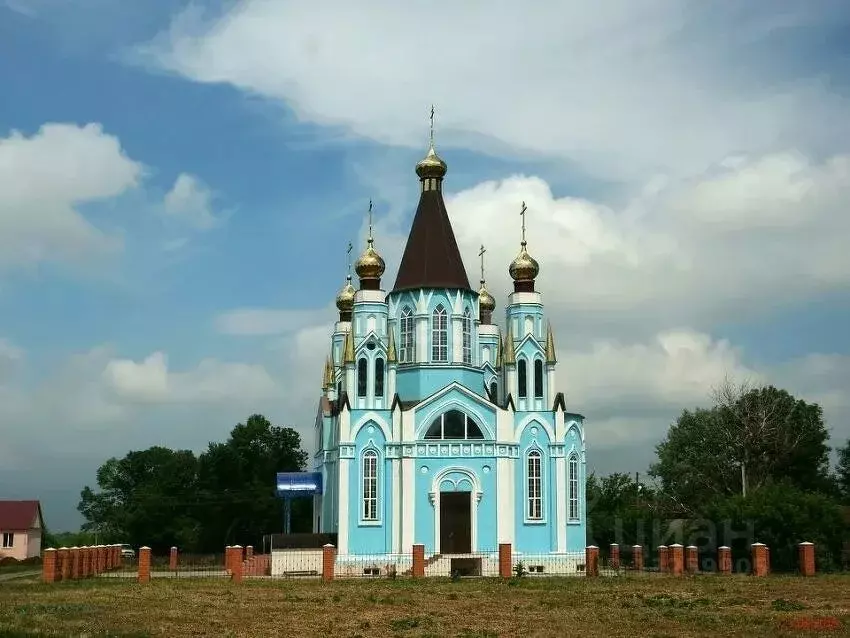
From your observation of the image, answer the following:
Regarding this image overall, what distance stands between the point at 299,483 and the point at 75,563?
15619mm

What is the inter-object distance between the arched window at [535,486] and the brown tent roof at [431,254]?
668cm

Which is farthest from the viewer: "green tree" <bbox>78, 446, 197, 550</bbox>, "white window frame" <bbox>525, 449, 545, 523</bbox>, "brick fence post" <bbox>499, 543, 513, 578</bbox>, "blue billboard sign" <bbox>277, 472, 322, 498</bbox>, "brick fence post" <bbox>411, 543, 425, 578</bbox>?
"green tree" <bbox>78, 446, 197, 550</bbox>

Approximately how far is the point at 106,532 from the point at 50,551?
34715 mm

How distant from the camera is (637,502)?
4869cm

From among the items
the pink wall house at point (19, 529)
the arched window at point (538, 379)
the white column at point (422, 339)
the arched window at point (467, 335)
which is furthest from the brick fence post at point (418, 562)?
the pink wall house at point (19, 529)

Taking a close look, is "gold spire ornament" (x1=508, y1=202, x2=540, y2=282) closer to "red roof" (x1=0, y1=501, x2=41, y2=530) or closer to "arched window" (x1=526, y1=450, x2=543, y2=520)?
"arched window" (x1=526, y1=450, x2=543, y2=520)

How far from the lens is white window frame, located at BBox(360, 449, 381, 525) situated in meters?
35.8

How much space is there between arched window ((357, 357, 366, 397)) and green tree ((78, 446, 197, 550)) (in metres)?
23.8

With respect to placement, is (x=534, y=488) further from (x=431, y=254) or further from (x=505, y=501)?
(x=431, y=254)

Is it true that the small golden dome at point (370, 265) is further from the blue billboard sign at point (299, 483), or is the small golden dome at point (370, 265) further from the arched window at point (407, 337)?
the blue billboard sign at point (299, 483)

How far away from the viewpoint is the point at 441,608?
834 inches

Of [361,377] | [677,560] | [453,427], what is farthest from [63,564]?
[677,560]

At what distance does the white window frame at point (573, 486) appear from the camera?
122ft

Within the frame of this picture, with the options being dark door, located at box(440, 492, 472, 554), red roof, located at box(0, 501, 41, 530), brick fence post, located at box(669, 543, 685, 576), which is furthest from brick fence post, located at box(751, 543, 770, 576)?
red roof, located at box(0, 501, 41, 530)
